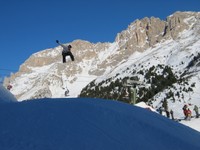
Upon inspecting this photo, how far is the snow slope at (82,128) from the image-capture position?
5.87 metres

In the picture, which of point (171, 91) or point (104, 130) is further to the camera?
point (171, 91)

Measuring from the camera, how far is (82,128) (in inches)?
247

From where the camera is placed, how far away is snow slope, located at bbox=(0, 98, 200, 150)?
5867 millimetres

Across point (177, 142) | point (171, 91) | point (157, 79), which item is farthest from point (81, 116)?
point (157, 79)

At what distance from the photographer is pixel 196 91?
108812 mm

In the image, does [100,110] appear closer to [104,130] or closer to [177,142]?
[104,130]

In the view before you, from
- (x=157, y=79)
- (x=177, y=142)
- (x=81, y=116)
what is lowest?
(x=177, y=142)

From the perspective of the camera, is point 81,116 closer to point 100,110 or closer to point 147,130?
point 100,110

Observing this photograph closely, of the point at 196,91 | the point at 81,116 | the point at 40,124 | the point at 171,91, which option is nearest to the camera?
the point at 40,124

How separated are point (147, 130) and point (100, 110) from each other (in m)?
0.85

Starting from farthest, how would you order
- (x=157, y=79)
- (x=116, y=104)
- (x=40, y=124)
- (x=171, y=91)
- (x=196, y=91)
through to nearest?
(x=157, y=79)
(x=171, y=91)
(x=196, y=91)
(x=116, y=104)
(x=40, y=124)

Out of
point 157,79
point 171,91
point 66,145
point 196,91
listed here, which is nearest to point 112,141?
point 66,145

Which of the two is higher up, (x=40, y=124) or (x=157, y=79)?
(x=157, y=79)

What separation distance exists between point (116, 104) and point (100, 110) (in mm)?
898
